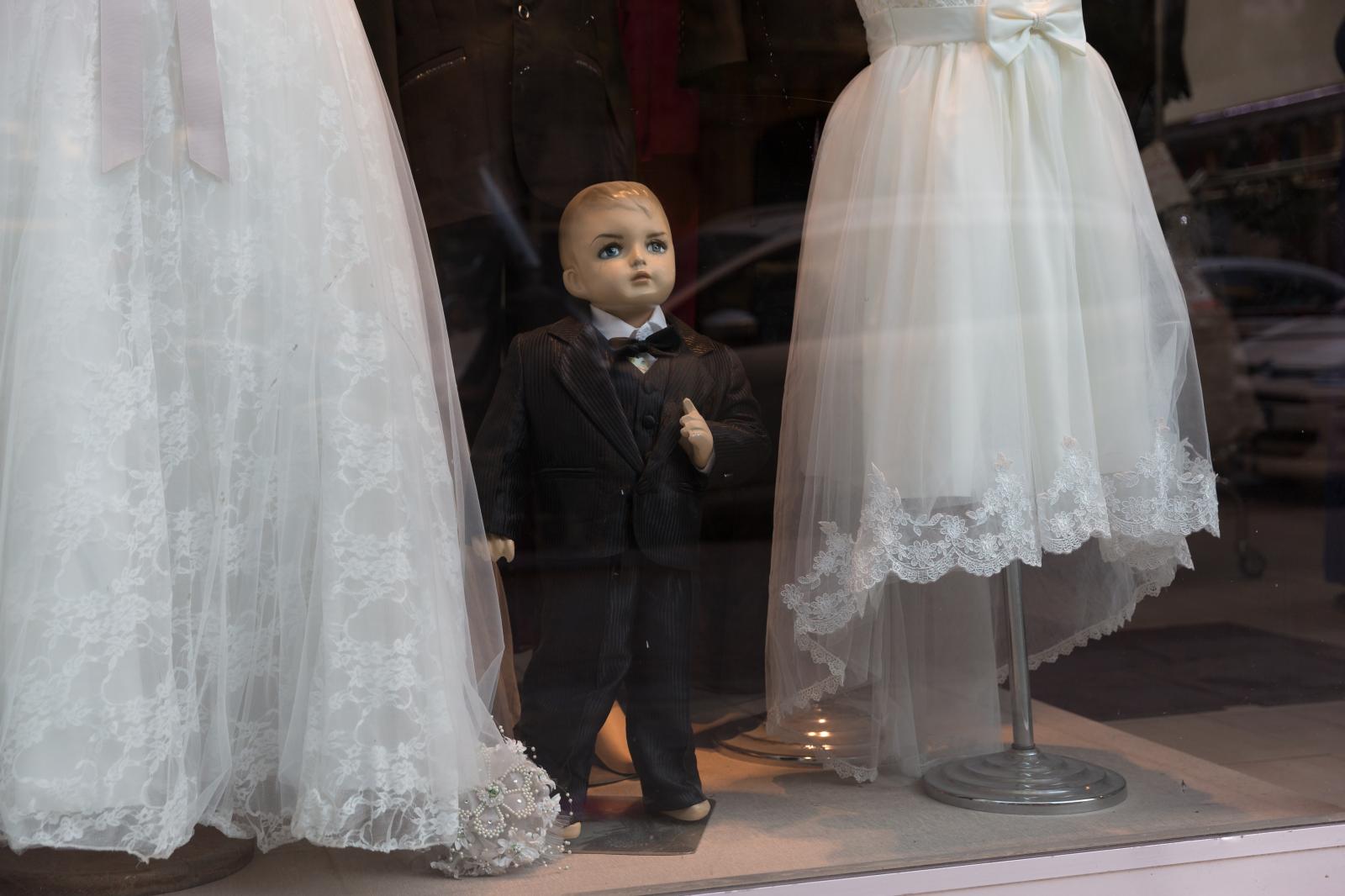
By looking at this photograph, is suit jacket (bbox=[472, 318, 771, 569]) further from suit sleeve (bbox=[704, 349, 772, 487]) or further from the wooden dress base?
the wooden dress base

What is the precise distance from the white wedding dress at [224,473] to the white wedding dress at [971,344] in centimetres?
62

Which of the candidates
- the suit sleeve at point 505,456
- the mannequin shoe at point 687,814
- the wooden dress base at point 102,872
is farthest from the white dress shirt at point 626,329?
the wooden dress base at point 102,872

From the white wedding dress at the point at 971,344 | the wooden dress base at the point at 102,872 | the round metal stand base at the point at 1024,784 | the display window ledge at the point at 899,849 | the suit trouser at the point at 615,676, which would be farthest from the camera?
the round metal stand base at the point at 1024,784

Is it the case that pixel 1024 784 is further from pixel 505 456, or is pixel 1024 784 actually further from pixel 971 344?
pixel 505 456

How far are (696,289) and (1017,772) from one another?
0.97m

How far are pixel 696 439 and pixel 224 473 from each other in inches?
27.5

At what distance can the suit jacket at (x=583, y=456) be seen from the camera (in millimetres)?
2104

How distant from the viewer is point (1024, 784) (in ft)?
7.34

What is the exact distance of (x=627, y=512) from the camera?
6.97 ft

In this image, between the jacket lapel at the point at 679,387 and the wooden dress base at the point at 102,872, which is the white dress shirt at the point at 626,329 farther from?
the wooden dress base at the point at 102,872

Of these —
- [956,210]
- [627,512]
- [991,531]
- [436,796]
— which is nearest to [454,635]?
[436,796]

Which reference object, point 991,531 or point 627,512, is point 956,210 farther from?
→ point 627,512

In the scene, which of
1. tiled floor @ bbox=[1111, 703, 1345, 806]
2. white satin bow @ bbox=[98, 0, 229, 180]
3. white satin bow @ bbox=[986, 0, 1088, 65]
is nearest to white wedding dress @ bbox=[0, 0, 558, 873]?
white satin bow @ bbox=[98, 0, 229, 180]

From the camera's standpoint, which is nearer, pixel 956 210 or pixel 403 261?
pixel 403 261
